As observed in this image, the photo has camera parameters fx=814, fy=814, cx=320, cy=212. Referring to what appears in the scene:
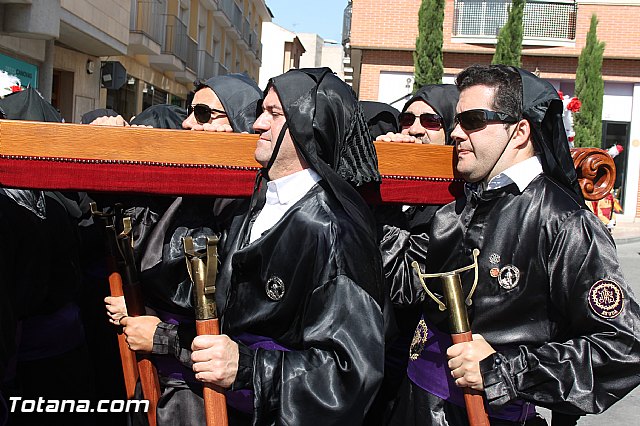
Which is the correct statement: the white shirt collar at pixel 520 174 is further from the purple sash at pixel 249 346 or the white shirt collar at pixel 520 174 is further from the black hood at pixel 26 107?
the black hood at pixel 26 107

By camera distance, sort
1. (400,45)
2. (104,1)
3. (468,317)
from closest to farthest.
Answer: (468,317) → (104,1) → (400,45)

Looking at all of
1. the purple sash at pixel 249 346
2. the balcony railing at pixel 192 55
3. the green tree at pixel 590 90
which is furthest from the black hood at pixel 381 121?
the balcony railing at pixel 192 55

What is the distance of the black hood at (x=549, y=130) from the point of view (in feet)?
9.03

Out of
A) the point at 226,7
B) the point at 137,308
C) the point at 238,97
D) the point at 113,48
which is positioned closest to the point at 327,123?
the point at 137,308

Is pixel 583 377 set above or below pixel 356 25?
below

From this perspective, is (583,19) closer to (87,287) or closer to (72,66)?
(72,66)

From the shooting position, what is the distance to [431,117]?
4172 mm

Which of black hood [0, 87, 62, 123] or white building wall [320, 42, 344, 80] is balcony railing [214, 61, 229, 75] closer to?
black hood [0, 87, 62, 123]

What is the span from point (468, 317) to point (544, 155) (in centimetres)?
62

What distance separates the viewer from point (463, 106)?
2826mm

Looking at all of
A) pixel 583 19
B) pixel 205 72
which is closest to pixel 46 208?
pixel 583 19

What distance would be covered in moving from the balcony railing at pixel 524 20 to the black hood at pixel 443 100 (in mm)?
20991

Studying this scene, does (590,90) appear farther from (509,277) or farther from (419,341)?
(509,277)

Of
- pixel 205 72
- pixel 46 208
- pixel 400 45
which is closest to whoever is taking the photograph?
pixel 46 208
